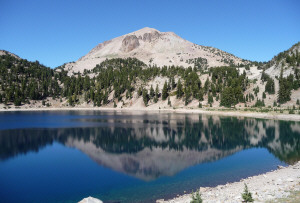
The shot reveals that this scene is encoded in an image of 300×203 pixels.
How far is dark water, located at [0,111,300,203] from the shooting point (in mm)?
19609

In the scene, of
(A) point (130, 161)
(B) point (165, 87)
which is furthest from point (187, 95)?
(A) point (130, 161)

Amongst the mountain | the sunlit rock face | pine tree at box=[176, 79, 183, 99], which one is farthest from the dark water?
pine tree at box=[176, 79, 183, 99]

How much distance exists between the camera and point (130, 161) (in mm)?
28688

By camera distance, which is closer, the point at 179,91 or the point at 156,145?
the point at 156,145

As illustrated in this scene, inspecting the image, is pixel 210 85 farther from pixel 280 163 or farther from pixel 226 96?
pixel 280 163

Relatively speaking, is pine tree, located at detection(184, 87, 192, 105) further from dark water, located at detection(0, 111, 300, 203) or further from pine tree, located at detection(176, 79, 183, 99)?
dark water, located at detection(0, 111, 300, 203)

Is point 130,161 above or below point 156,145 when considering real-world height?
below

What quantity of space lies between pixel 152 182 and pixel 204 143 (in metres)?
20.0

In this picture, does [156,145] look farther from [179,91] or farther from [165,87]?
[165,87]

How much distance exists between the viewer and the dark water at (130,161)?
19609mm

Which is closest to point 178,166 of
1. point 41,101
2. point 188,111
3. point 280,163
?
point 280,163

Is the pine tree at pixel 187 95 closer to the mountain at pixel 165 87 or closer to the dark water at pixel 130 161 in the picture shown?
the mountain at pixel 165 87

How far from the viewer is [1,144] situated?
3716 centimetres

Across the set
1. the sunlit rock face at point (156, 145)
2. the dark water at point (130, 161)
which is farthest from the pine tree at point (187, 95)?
the dark water at point (130, 161)
